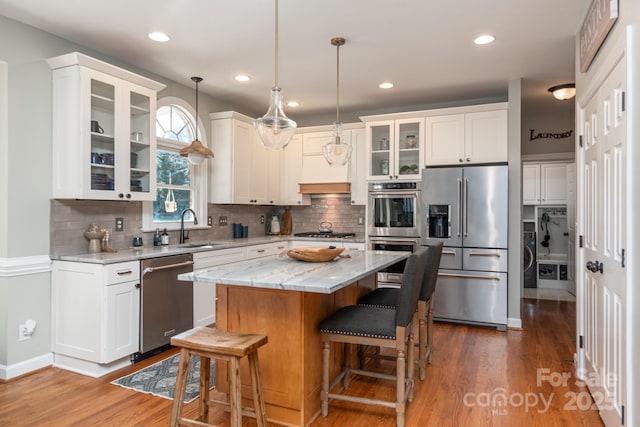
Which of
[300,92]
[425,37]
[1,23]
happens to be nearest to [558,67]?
[425,37]

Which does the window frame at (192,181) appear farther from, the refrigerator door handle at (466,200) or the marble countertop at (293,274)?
Result: the refrigerator door handle at (466,200)

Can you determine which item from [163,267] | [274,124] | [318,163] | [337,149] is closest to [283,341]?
[274,124]

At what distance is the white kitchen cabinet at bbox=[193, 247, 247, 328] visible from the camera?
3.88 metres

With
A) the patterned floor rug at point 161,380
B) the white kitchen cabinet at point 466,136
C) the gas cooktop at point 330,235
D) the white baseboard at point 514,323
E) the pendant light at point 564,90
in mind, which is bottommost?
the patterned floor rug at point 161,380

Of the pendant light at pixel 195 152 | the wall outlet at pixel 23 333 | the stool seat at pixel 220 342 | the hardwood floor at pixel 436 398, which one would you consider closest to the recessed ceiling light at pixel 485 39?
the hardwood floor at pixel 436 398

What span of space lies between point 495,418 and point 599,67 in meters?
2.24

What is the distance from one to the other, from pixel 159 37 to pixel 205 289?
7.66 feet

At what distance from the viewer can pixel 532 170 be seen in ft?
21.5

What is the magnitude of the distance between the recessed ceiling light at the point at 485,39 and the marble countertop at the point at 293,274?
2023 millimetres

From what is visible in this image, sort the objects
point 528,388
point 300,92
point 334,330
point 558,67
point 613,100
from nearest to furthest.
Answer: point 613,100
point 334,330
point 528,388
point 558,67
point 300,92

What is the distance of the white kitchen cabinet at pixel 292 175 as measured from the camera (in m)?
5.79

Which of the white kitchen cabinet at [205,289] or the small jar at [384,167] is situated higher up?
the small jar at [384,167]

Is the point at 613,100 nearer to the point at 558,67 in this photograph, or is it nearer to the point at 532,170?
the point at 558,67

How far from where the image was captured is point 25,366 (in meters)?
3.08
